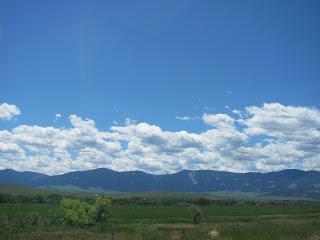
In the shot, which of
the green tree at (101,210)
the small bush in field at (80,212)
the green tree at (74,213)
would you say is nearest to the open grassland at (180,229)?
the green tree at (101,210)

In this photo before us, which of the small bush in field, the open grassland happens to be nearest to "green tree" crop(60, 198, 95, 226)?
the small bush in field

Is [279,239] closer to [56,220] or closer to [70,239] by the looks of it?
[70,239]

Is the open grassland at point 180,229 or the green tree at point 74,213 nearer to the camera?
the open grassland at point 180,229

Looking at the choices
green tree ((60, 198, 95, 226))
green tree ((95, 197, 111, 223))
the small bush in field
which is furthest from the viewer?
green tree ((95, 197, 111, 223))

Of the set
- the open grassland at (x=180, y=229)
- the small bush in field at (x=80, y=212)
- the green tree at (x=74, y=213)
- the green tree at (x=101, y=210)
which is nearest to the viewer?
the open grassland at (x=180, y=229)

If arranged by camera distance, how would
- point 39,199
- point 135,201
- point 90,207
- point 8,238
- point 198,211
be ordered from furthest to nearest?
1. point 135,201
2. point 39,199
3. point 198,211
4. point 90,207
5. point 8,238

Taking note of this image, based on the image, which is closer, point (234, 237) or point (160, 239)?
point (160, 239)

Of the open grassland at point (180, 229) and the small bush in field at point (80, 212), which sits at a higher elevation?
the small bush in field at point (80, 212)

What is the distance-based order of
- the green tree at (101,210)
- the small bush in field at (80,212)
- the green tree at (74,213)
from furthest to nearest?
the green tree at (101,210), the small bush in field at (80,212), the green tree at (74,213)

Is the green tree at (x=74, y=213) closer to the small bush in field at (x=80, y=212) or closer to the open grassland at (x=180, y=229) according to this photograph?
the small bush in field at (x=80, y=212)

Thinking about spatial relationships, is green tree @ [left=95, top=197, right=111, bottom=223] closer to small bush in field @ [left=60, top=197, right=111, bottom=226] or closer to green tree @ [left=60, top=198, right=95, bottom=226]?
small bush in field @ [left=60, top=197, right=111, bottom=226]

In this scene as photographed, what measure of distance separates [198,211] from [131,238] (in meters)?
61.6

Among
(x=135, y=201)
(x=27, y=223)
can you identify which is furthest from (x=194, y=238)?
(x=135, y=201)

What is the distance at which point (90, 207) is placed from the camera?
241 ft
